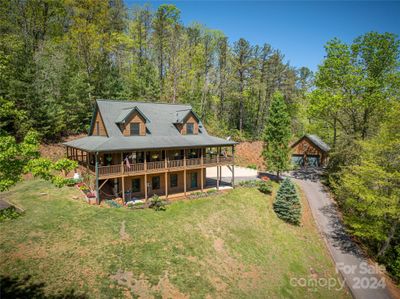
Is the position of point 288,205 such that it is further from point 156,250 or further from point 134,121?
point 134,121

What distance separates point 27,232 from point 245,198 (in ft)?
64.6

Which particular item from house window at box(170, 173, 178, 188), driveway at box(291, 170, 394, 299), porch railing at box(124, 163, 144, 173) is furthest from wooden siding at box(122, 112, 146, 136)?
driveway at box(291, 170, 394, 299)

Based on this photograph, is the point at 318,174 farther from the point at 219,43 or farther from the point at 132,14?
the point at 132,14

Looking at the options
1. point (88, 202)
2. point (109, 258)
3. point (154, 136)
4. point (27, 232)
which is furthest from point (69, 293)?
point (154, 136)

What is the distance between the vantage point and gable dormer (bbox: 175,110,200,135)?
1131 inches

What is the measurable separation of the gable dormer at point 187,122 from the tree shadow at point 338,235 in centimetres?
1753

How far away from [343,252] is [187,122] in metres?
20.4

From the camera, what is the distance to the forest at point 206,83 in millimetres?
22625

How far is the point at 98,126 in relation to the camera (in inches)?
1057

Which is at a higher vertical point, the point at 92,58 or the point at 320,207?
the point at 92,58

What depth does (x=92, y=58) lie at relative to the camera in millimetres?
40500

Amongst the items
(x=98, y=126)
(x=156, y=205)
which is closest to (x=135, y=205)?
(x=156, y=205)

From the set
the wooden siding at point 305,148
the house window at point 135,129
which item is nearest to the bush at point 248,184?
the house window at point 135,129

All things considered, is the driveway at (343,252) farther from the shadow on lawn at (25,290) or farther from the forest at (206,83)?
the shadow on lawn at (25,290)
